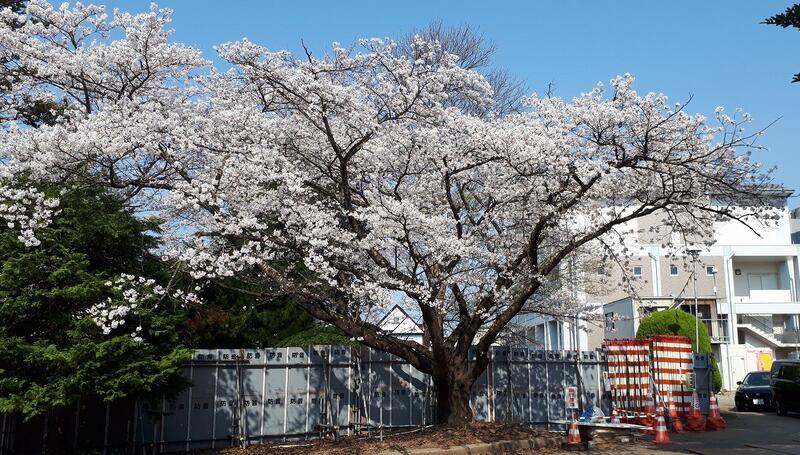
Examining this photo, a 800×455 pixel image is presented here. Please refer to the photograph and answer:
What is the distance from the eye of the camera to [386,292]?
43.0ft

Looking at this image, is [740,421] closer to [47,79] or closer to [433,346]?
[433,346]

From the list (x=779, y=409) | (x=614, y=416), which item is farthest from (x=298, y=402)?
(x=779, y=409)

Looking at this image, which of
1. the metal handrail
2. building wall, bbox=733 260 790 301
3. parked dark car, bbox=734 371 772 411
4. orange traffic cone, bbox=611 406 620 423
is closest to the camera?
orange traffic cone, bbox=611 406 620 423

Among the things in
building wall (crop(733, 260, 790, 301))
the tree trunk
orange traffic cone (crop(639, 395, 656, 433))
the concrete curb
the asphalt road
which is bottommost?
the asphalt road

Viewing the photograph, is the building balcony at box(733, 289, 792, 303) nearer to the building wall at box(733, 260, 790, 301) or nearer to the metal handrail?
the building wall at box(733, 260, 790, 301)

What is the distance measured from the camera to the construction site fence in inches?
523

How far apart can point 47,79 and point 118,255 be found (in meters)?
4.27

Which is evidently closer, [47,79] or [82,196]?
[82,196]

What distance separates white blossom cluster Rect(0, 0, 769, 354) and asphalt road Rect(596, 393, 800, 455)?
3759mm

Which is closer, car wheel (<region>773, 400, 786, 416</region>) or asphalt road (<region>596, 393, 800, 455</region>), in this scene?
asphalt road (<region>596, 393, 800, 455</region>)

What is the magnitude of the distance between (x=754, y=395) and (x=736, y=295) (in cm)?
2342

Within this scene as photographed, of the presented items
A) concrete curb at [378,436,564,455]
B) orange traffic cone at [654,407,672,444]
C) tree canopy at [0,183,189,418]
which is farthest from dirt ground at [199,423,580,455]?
tree canopy at [0,183,189,418]

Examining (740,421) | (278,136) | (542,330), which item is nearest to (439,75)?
(278,136)

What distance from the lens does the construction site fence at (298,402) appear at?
13273mm
